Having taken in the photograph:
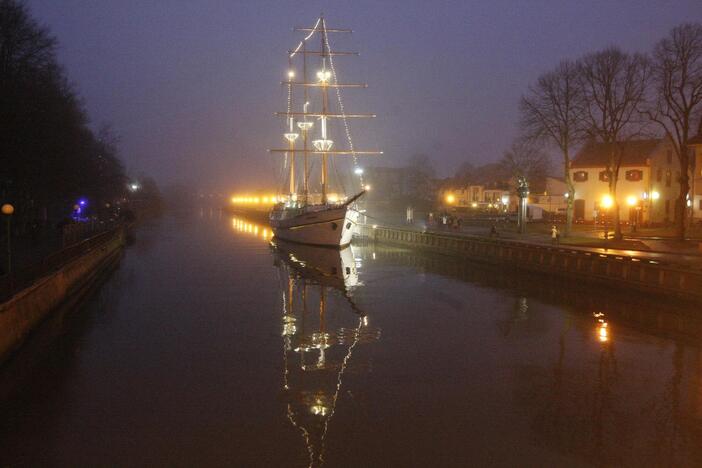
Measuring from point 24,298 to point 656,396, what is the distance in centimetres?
1710

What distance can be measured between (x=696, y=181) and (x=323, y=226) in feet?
95.9

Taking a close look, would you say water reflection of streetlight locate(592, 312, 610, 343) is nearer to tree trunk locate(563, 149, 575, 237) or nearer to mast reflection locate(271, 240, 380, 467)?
mast reflection locate(271, 240, 380, 467)

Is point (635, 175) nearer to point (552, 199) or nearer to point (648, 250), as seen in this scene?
point (552, 199)

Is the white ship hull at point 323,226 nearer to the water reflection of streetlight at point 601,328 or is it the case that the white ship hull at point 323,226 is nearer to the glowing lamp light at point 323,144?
the glowing lamp light at point 323,144

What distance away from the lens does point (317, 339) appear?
66.9ft

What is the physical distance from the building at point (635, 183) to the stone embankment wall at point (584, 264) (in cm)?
1631

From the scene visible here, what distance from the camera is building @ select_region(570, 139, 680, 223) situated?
2192 inches

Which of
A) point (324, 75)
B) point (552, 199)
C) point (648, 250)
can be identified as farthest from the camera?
point (552, 199)

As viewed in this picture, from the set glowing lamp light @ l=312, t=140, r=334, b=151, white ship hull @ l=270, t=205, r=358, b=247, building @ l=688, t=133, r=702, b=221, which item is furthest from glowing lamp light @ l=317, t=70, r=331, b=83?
building @ l=688, t=133, r=702, b=221

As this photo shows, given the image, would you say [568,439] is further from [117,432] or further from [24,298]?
[24,298]

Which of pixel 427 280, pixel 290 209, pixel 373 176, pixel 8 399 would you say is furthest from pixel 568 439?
pixel 373 176

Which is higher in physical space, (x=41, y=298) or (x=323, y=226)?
(x=323, y=226)

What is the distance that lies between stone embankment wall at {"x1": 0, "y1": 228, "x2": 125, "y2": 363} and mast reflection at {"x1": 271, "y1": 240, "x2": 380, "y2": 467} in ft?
24.2

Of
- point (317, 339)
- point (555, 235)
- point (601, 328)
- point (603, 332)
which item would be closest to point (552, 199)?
point (555, 235)
